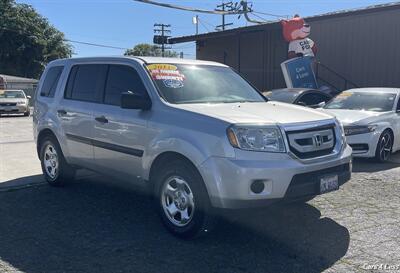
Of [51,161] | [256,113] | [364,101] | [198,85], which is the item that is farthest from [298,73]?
[256,113]

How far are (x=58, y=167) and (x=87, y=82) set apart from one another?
4.55ft

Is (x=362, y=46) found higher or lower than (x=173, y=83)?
higher

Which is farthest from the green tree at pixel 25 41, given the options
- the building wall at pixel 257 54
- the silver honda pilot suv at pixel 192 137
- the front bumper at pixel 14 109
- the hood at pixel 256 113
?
the hood at pixel 256 113

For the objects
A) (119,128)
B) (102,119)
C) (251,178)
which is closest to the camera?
(251,178)

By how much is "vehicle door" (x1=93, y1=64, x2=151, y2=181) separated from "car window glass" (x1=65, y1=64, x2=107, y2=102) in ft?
0.52

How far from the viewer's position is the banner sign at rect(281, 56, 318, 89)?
15.6 metres

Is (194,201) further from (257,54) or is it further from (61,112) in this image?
(257,54)

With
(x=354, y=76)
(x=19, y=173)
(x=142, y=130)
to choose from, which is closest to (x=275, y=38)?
(x=354, y=76)

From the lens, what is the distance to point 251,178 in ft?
13.5

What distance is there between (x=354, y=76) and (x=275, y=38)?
4984mm

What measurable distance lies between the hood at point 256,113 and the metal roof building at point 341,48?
12249 mm

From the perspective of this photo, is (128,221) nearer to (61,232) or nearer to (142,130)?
(61,232)

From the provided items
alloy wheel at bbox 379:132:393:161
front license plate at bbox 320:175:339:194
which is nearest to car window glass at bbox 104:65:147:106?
front license plate at bbox 320:175:339:194

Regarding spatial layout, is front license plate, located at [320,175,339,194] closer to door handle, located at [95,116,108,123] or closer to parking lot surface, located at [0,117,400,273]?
parking lot surface, located at [0,117,400,273]
